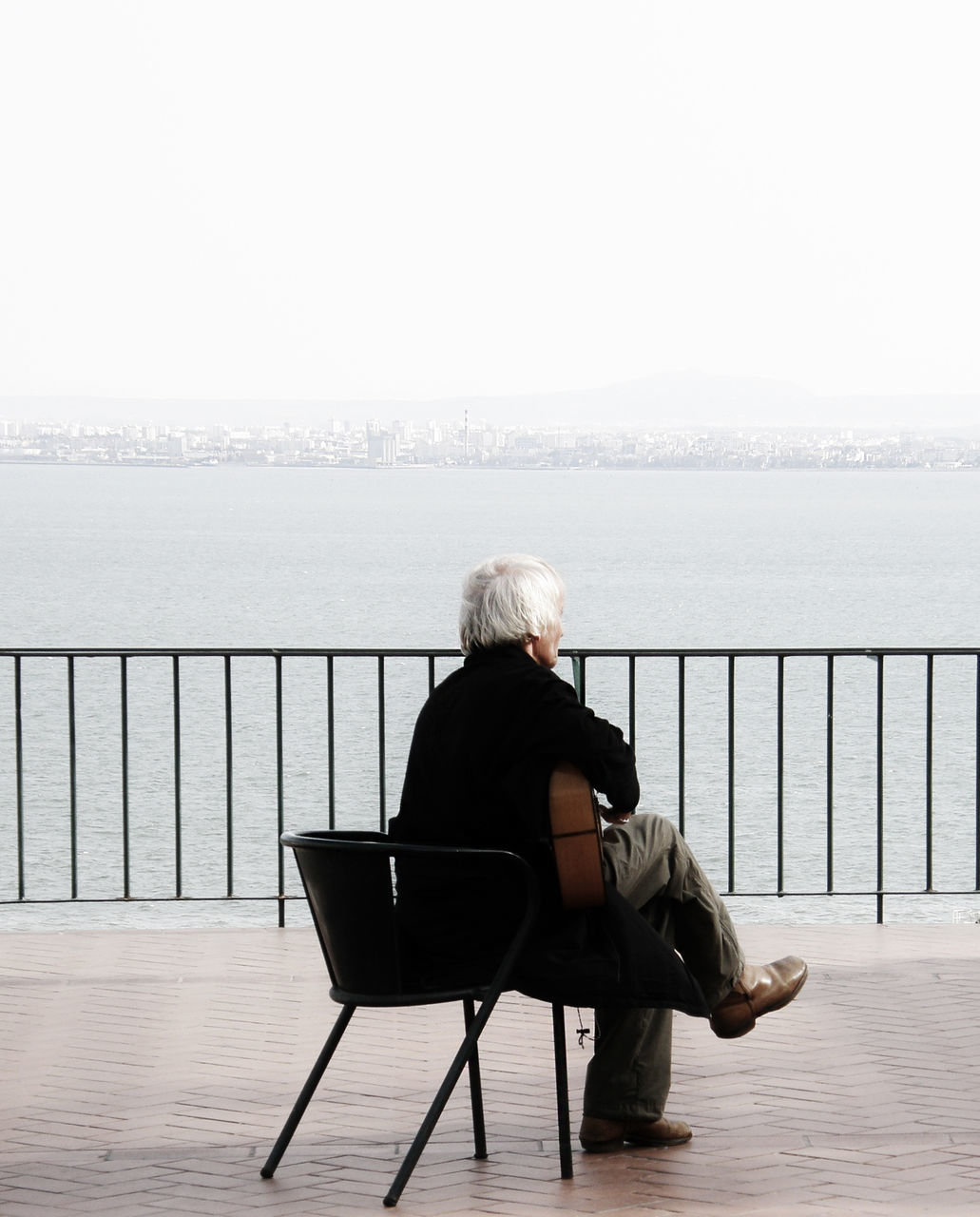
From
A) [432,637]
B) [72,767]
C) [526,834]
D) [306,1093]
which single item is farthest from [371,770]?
[526,834]

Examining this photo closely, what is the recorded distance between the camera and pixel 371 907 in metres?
3.54

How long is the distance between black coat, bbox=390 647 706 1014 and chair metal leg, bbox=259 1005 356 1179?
0.27m

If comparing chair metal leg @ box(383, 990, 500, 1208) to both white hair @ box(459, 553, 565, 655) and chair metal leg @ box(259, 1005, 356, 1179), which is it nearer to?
chair metal leg @ box(259, 1005, 356, 1179)

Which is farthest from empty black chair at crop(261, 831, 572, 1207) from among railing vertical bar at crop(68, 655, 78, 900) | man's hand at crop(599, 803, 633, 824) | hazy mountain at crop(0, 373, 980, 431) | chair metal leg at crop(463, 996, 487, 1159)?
hazy mountain at crop(0, 373, 980, 431)

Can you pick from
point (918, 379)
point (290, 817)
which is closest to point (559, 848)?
point (290, 817)

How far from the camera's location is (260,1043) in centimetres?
490

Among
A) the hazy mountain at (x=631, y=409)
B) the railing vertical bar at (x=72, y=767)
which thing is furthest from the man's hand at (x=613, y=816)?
the hazy mountain at (x=631, y=409)

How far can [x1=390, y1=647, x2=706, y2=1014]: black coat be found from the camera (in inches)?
141

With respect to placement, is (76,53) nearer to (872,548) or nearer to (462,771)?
(872,548)

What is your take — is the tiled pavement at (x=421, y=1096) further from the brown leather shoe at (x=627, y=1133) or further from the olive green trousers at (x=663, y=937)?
the olive green trousers at (x=663, y=937)

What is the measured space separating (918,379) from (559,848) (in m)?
125

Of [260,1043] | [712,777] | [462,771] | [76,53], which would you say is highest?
[76,53]

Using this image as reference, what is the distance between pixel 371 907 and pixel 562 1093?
0.62m

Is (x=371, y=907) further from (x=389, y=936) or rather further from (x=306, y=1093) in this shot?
(x=306, y=1093)
